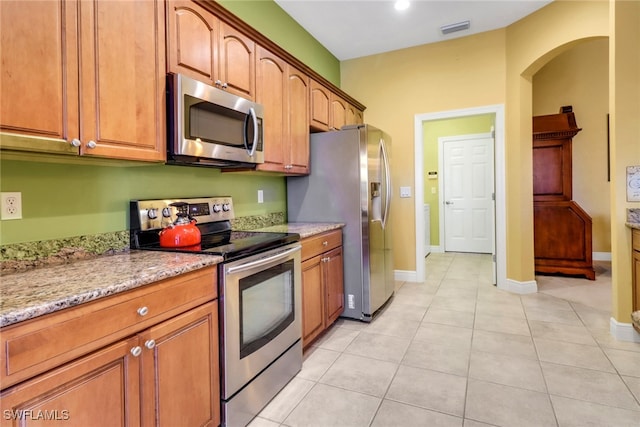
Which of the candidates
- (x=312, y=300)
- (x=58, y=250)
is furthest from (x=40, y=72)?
(x=312, y=300)

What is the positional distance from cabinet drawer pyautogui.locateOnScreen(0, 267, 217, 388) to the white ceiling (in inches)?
115

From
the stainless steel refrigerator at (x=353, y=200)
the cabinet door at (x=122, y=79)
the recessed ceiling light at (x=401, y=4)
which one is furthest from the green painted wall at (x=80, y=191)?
the recessed ceiling light at (x=401, y=4)

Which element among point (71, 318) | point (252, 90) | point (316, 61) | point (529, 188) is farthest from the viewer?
point (316, 61)

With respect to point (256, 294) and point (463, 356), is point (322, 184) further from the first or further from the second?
point (463, 356)

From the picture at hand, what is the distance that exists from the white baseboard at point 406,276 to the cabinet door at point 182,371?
3.01 m

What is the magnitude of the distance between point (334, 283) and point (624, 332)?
2.18 m

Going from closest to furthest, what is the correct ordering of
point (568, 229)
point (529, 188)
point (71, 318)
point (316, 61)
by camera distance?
1. point (71, 318)
2. point (529, 188)
3. point (316, 61)
4. point (568, 229)

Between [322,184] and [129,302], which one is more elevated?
[322,184]

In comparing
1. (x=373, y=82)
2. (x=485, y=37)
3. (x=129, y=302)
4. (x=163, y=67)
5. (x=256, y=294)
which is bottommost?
(x=256, y=294)

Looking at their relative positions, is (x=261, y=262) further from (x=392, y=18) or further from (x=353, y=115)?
(x=392, y=18)

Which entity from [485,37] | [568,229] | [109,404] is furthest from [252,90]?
[568,229]

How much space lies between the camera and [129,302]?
109 centimetres

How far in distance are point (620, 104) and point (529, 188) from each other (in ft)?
4.05

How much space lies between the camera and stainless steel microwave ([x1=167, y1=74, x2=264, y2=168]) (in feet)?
5.34
